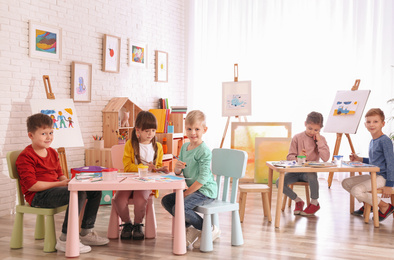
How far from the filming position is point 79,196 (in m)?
3.43

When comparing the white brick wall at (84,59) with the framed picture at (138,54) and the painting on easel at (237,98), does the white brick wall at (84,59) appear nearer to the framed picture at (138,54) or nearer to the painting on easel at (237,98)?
the framed picture at (138,54)

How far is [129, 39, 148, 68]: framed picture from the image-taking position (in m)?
6.74

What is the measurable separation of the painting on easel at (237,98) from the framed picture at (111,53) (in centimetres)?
176

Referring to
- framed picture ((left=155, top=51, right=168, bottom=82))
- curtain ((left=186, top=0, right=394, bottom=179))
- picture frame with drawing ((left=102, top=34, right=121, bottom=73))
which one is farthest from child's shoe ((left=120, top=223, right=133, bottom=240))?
curtain ((left=186, top=0, right=394, bottom=179))

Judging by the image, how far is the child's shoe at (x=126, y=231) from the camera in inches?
151

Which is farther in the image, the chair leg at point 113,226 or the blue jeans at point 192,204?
the chair leg at point 113,226

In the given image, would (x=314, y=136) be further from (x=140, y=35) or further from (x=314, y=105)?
(x=140, y=35)

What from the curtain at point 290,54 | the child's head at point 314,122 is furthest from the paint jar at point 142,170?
the curtain at point 290,54

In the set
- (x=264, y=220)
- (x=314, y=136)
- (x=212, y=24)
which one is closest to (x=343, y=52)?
(x=212, y=24)

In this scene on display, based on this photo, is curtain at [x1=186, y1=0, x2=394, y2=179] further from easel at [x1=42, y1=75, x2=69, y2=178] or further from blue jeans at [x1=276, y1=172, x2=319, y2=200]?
easel at [x1=42, y1=75, x2=69, y2=178]

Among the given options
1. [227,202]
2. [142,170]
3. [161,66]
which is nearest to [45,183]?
[142,170]

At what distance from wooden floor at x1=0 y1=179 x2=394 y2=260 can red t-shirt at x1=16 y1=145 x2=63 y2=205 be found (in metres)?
0.51

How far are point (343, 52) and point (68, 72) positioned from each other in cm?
414

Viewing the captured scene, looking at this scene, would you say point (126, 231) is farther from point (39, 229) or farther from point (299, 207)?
point (299, 207)
